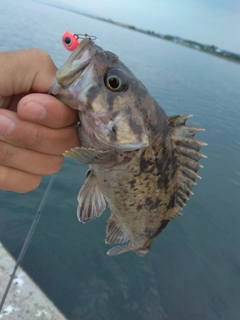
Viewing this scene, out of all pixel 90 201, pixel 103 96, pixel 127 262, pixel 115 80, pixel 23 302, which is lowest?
pixel 127 262

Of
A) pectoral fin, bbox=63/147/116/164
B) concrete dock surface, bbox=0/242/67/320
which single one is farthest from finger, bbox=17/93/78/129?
concrete dock surface, bbox=0/242/67/320

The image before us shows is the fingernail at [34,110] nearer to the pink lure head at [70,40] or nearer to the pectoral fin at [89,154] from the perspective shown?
the pectoral fin at [89,154]

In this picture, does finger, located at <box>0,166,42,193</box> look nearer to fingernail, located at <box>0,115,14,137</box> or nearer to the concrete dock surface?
fingernail, located at <box>0,115,14,137</box>

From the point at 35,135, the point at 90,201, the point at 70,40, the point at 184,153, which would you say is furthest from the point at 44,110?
the point at 184,153

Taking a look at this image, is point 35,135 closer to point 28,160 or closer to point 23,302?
point 28,160

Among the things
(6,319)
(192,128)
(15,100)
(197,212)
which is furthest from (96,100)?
(197,212)

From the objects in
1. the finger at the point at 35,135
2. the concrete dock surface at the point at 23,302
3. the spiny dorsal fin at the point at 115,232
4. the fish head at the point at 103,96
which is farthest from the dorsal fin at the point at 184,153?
the concrete dock surface at the point at 23,302
